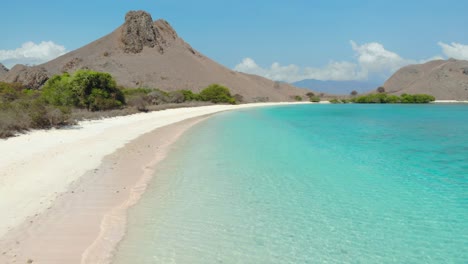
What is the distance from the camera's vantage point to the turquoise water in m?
5.75

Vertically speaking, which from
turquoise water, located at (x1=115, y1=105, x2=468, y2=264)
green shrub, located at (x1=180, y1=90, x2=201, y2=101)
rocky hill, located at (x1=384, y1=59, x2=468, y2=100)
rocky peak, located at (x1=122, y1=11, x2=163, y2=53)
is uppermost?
rocky peak, located at (x1=122, y1=11, x2=163, y2=53)

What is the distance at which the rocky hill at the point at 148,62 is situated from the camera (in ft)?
308

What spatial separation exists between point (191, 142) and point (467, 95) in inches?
5245

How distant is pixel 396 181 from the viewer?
11.0 m

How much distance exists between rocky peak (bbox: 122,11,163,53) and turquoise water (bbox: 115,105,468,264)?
10105 cm

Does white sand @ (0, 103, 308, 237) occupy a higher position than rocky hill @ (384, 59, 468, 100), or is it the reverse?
rocky hill @ (384, 59, 468, 100)

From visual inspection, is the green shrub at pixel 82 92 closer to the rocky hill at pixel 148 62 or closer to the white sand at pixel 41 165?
the white sand at pixel 41 165

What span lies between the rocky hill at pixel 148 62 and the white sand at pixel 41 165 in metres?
72.2

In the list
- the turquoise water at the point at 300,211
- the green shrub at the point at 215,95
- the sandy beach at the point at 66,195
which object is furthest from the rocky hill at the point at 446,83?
the sandy beach at the point at 66,195

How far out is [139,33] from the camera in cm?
11131

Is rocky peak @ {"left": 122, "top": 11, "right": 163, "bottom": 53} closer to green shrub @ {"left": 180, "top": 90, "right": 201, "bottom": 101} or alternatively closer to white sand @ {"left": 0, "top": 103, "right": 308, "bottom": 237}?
green shrub @ {"left": 180, "top": 90, "right": 201, "bottom": 101}

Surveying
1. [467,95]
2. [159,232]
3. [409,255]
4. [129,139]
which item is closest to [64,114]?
[129,139]

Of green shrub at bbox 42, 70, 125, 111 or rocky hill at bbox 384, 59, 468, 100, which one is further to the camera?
rocky hill at bbox 384, 59, 468, 100

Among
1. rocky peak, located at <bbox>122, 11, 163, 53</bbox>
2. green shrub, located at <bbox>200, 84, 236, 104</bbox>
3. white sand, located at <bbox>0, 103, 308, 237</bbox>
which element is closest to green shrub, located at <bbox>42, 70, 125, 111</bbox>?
white sand, located at <bbox>0, 103, 308, 237</bbox>
